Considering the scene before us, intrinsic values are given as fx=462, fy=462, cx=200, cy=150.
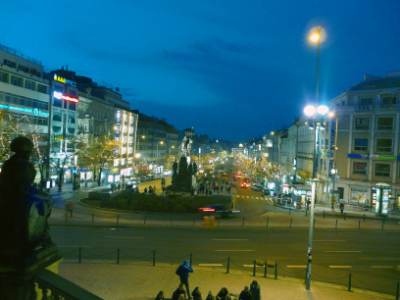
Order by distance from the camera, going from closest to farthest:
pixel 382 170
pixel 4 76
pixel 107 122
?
1. pixel 4 76
2. pixel 382 170
3. pixel 107 122

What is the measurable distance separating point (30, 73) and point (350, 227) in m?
→ 46.4

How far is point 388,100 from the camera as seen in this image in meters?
56.3

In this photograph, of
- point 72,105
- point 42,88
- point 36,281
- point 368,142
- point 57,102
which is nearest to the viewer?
point 36,281

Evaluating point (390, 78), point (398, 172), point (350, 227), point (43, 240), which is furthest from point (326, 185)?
point (43, 240)

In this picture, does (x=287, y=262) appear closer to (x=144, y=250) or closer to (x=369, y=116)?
(x=144, y=250)

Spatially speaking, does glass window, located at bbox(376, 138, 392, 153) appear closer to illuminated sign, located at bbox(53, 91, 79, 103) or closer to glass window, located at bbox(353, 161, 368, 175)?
glass window, located at bbox(353, 161, 368, 175)

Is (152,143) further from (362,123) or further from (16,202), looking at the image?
(16,202)

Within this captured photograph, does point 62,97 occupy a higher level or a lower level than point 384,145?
higher

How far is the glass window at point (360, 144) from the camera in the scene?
57.9m

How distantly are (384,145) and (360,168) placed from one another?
418 centimetres

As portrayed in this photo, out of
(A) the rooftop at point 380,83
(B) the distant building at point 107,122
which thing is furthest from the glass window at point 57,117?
(A) the rooftop at point 380,83

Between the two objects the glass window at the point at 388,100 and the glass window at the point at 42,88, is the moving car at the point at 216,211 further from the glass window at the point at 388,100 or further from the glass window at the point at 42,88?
the glass window at the point at 42,88

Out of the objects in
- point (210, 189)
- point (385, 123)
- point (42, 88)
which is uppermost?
point (42, 88)

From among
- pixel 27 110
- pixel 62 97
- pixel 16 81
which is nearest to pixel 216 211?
pixel 27 110
